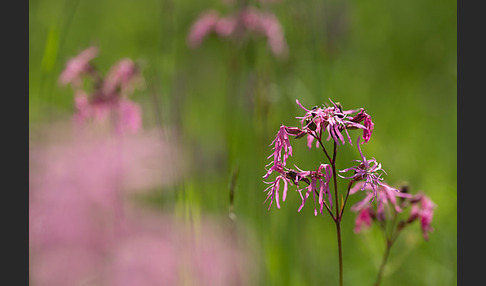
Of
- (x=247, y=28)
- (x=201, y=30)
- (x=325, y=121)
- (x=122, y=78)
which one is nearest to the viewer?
(x=325, y=121)

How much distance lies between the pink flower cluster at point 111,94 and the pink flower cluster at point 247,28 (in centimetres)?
89

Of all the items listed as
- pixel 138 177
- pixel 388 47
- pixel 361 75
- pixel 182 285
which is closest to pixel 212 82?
pixel 361 75

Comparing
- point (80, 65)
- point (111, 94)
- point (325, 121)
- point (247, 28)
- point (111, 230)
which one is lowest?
point (111, 230)

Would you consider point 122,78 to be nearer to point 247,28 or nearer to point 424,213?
point 247,28

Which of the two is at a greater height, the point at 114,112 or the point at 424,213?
the point at 114,112

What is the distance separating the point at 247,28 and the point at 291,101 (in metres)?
0.50

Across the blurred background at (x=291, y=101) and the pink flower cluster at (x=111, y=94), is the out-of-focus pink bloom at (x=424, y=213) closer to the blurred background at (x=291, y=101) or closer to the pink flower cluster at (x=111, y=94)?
the blurred background at (x=291, y=101)

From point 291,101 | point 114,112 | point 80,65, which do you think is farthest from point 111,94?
point 291,101

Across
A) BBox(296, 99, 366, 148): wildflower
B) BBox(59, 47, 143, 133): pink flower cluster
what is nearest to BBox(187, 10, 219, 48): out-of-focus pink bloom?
BBox(59, 47, 143, 133): pink flower cluster

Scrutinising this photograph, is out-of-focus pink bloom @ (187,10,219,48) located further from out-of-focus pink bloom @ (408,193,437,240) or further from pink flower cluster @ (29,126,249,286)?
out-of-focus pink bloom @ (408,193,437,240)

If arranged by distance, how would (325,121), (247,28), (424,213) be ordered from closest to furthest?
(325,121)
(424,213)
(247,28)

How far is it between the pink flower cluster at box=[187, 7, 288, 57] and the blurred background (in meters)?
0.06

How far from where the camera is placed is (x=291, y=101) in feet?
12.2

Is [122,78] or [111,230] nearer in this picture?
[111,230]
